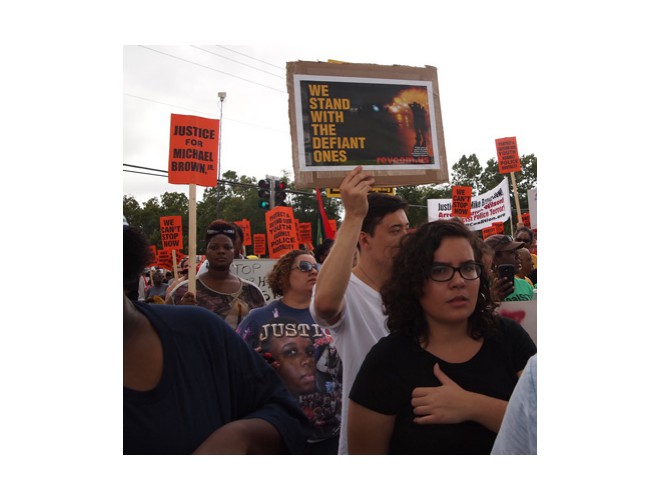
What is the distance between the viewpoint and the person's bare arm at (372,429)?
2.09m

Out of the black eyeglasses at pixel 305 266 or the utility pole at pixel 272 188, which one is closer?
the black eyeglasses at pixel 305 266

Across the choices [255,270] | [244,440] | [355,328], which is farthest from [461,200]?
[244,440]

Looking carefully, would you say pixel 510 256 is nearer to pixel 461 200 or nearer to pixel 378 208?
pixel 378 208

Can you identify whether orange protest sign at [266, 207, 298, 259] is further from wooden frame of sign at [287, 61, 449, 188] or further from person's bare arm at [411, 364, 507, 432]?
person's bare arm at [411, 364, 507, 432]

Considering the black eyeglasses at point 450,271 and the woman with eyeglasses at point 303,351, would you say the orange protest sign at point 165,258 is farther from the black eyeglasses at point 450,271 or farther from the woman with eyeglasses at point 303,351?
the black eyeglasses at point 450,271

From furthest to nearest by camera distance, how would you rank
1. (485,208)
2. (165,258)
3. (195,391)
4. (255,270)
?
(485,208) < (255,270) < (165,258) < (195,391)

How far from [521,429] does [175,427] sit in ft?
3.58

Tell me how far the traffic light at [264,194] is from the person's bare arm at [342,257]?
9.74 feet

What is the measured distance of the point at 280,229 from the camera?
5973 mm

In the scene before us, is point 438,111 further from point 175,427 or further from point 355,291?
point 175,427

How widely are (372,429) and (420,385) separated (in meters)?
0.24

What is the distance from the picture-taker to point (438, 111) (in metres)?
2.50

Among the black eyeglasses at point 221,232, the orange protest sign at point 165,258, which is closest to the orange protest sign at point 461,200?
the black eyeglasses at point 221,232

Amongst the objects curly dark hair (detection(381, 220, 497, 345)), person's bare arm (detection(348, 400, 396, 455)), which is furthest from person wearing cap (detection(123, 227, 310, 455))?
curly dark hair (detection(381, 220, 497, 345))
